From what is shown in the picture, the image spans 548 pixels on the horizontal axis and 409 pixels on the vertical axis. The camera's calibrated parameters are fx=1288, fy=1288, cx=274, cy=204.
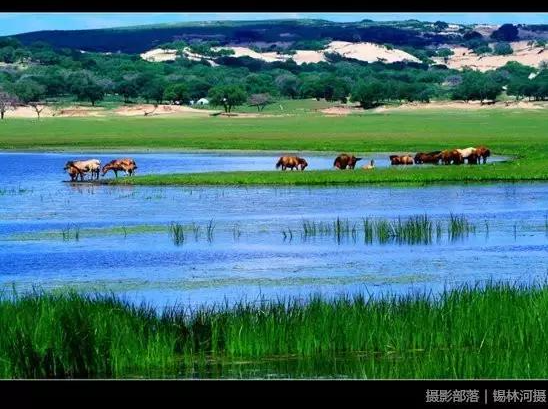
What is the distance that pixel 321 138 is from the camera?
127ft

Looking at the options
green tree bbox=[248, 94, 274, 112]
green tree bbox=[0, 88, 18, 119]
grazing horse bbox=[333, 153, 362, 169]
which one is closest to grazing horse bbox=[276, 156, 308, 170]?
grazing horse bbox=[333, 153, 362, 169]

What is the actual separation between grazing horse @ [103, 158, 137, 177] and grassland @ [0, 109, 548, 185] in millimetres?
798

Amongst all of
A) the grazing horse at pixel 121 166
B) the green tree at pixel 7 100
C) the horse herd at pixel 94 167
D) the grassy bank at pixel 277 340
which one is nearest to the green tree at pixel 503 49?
the grassy bank at pixel 277 340

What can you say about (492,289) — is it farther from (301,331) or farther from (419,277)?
(419,277)

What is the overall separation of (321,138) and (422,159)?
847cm

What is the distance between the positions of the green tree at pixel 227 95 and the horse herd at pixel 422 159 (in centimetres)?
882

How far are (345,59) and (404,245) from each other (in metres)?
2.99

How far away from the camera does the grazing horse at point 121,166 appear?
2904cm

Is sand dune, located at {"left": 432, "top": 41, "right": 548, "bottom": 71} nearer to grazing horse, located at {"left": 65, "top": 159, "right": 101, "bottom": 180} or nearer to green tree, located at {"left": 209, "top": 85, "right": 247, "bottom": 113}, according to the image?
green tree, located at {"left": 209, "top": 85, "right": 247, "bottom": 113}
